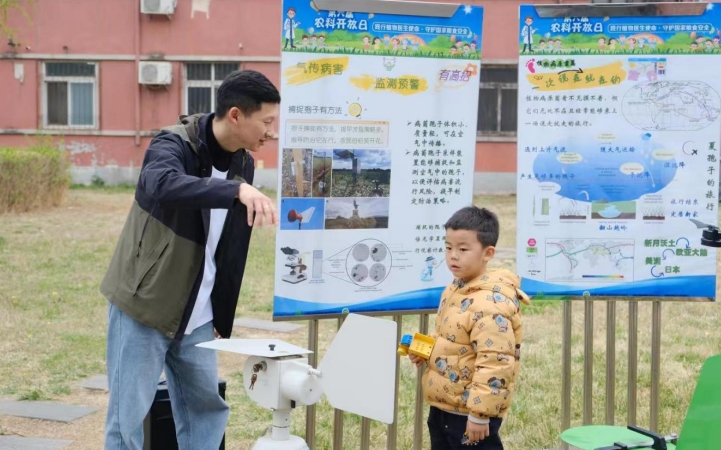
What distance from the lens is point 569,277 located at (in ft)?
12.8

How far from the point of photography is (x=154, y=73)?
18562 mm

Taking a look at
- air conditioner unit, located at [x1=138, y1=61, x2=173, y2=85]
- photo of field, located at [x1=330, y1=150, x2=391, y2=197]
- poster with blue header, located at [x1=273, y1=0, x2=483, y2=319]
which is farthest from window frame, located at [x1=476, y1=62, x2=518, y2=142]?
photo of field, located at [x1=330, y1=150, x2=391, y2=197]

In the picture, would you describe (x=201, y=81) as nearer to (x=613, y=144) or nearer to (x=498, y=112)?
(x=498, y=112)

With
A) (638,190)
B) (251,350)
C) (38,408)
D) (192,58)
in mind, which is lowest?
(38,408)

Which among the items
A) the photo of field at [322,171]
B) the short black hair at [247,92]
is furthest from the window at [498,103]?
the short black hair at [247,92]

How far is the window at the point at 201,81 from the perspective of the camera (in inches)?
747

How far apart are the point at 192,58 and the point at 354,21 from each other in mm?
15848

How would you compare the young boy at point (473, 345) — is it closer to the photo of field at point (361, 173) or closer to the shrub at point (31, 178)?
the photo of field at point (361, 173)

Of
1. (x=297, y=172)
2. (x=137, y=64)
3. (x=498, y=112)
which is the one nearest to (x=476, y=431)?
(x=297, y=172)

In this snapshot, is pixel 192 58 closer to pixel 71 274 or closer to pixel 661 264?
Answer: pixel 71 274

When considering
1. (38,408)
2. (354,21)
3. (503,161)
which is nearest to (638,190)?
(354,21)

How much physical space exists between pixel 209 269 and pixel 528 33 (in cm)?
167

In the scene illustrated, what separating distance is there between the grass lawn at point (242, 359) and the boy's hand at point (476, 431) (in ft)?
5.03

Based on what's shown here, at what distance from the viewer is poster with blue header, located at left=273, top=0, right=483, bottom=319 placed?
11.3 feet
